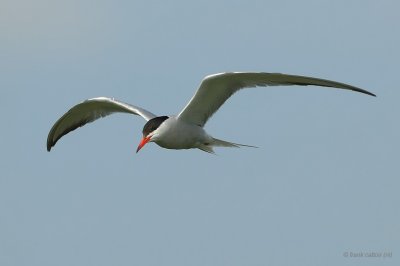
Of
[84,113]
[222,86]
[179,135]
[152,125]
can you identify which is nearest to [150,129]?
[152,125]

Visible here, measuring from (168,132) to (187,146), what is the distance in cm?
61

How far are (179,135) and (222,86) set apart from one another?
945 mm

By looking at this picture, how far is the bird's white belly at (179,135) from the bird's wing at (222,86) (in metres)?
0.15

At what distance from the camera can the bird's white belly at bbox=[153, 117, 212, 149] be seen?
1208 centimetres

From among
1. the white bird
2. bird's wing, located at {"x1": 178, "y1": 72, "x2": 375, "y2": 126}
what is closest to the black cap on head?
the white bird

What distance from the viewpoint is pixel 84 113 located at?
1480 centimetres

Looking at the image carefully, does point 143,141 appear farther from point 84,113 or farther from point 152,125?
point 84,113

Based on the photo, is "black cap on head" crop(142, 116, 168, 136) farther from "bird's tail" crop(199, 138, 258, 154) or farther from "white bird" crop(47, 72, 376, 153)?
"bird's tail" crop(199, 138, 258, 154)

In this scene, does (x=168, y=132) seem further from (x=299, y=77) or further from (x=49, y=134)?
(x=49, y=134)

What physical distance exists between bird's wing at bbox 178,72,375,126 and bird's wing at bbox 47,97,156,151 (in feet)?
4.77

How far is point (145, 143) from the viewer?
12008mm

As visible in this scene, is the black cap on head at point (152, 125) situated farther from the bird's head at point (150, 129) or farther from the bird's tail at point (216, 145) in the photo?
the bird's tail at point (216, 145)

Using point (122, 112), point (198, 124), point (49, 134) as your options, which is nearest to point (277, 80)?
point (198, 124)

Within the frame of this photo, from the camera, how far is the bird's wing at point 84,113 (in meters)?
14.0
